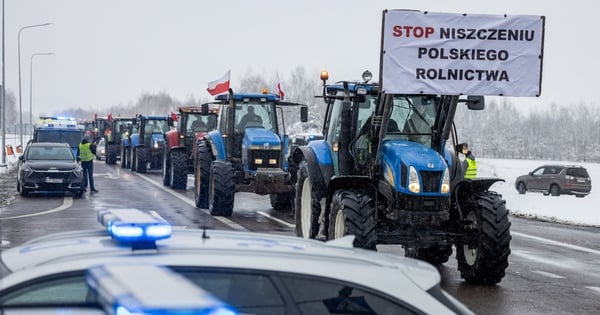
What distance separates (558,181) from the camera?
3622 cm

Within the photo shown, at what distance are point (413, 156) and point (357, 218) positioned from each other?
1093mm

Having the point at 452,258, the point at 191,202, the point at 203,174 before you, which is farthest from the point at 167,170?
the point at 452,258

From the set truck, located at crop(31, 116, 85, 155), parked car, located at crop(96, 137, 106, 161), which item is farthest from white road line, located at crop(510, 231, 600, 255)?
parked car, located at crop(96, 137, 106, 161)

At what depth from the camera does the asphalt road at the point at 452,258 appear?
9.96m

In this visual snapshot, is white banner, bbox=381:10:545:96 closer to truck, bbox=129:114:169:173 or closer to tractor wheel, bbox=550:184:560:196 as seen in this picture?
truck, bbox=129:114:169:173

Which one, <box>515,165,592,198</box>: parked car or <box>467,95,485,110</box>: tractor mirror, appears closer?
<box>467,95,485,110</box>: tractor mirror

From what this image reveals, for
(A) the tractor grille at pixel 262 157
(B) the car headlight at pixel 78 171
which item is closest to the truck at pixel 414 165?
(A) the tractor grille at pixel 262 157

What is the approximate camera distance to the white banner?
10539 millimetres

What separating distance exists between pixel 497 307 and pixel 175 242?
653cm

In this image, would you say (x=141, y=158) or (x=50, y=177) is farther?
(x=141, y=158)

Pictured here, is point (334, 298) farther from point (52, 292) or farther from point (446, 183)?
point (446, 183)

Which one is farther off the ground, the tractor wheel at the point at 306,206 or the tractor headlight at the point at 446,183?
the tractor headlight at the point at 446,183

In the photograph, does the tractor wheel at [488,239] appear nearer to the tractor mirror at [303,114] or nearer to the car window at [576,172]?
the tractor mirror at [303,114]

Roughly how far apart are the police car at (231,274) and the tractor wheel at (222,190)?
14621 millimetres
